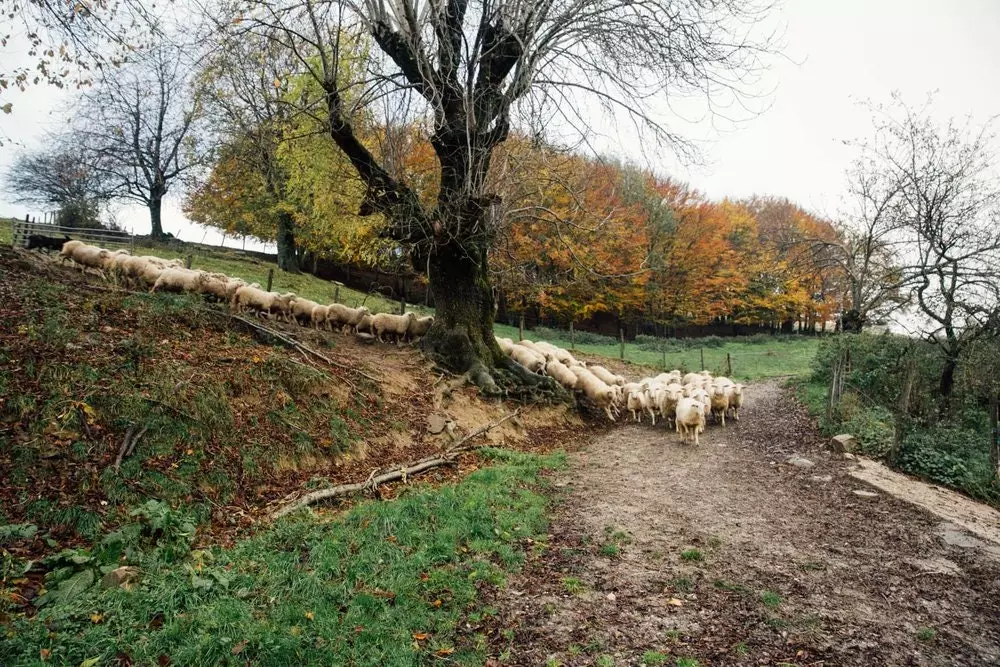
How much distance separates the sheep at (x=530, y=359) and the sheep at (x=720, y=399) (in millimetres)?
4176

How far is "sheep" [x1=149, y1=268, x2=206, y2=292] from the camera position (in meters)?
11.7

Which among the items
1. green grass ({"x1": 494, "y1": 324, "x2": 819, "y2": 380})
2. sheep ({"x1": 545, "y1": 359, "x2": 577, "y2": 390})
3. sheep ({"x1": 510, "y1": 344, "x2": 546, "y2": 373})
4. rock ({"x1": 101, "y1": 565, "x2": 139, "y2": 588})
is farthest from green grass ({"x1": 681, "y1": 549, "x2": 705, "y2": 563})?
green grass ({"x1": 494, "y1": 324, "x2": 819, "y2": 380})

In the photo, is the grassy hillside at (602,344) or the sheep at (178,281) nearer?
the sheep at (178,281)

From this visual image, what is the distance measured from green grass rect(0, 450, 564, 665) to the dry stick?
310 mm

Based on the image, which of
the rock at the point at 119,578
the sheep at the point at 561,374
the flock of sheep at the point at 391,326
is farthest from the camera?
the sheep at the point at 561,374

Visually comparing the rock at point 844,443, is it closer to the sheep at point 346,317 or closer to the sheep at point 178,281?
the sheep at point 346,317

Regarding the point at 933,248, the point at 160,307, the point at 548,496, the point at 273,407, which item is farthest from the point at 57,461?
the point at 933,248

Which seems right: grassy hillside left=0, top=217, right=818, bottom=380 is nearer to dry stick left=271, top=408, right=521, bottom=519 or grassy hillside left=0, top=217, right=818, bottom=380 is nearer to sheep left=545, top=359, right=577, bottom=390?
Result: sheep left=545, top=359, right=577, bottom=390

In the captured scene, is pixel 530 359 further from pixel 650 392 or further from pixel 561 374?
pixel 650 392

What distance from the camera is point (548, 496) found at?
7.79 m

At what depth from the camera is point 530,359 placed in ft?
48.2

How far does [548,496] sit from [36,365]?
6269 millimetres

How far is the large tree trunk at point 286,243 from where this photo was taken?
111ft

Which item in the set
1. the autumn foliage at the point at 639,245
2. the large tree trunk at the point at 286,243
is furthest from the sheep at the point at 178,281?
the large tree trunk at the point at 286,243
